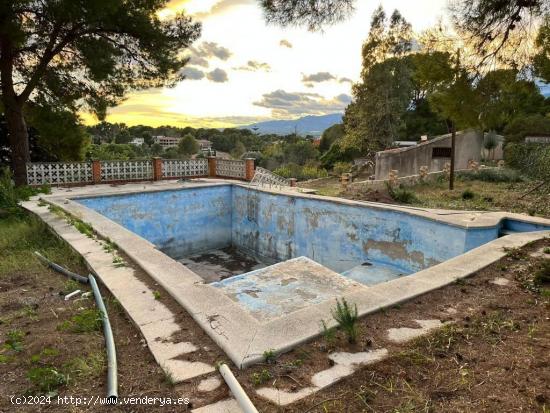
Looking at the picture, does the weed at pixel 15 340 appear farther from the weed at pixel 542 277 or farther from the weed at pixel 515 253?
the weed at pixel 515 253

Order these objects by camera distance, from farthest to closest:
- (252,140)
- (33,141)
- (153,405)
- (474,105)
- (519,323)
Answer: (252,140) < (33,141) < (474,105) < (519,323) < (153,405)

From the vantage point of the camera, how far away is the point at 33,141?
16359 mm

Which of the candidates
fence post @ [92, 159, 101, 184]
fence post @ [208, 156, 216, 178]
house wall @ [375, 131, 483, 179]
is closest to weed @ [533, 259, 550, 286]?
fence post @ [208, 156, 216, 178]

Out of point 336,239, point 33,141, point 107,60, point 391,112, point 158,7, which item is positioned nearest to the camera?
point 336,239

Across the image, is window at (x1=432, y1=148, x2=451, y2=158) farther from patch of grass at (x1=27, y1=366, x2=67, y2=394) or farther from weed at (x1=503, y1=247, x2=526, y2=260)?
patch of grass at (x1=27, y1=366, x2=67, y2=394)

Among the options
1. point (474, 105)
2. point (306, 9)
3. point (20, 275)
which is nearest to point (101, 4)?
point (306, 9)

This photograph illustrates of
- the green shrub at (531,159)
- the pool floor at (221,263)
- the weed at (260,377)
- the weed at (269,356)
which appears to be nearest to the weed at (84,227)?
the pool floor at (221,263)

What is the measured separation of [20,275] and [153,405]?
3.50m

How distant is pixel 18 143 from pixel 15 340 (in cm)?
1116

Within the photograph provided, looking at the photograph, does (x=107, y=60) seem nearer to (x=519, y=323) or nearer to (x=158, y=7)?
(x=158, y=7)

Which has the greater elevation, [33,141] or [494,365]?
[33,141]

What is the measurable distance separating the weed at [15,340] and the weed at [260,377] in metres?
1.88

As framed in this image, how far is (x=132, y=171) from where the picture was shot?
13.9 metres

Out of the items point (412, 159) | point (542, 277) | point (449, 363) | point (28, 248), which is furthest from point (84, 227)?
point (412, 159)
